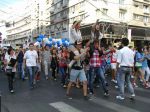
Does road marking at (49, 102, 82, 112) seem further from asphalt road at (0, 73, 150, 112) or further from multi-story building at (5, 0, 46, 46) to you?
multi-story building at (5, 0, 46, 46)

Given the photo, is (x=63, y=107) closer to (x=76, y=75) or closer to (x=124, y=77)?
(x=76, y=75)

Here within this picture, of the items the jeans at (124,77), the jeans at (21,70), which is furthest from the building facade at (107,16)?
the jeans at (124,77)

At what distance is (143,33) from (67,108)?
5152 cm

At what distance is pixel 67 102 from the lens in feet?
32.5

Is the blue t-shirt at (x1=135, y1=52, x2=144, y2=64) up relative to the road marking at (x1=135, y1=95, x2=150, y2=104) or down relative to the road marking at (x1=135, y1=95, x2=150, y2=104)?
up

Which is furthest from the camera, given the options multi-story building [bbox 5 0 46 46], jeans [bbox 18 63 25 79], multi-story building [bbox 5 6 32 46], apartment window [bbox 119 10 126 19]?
multi-story building [bbox 5 6 32 46]

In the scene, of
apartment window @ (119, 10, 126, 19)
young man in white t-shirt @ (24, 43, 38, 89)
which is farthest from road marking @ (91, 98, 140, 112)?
apartment window @ (119, 10, 126, 19)

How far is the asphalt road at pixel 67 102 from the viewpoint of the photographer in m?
8.84

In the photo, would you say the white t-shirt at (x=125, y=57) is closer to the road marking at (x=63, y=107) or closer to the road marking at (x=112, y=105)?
the road marking at (x=112, y=105)

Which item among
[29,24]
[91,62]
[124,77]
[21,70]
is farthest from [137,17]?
[29,24]

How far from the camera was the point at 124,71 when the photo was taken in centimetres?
1008

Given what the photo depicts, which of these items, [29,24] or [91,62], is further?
[29,24]

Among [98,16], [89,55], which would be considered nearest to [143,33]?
[98,16]

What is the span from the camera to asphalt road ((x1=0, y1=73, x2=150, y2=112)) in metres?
8.84
